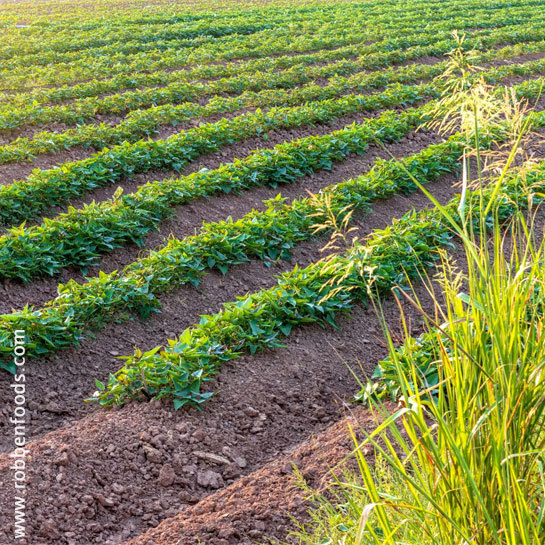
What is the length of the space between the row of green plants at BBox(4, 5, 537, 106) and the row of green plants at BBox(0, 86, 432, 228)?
10.5ft

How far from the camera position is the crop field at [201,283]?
11.3 ft

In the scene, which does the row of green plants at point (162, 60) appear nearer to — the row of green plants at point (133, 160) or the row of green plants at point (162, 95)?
the row of green plants at point (162, 95)

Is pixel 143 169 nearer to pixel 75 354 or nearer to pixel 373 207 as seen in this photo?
pixel 373 207

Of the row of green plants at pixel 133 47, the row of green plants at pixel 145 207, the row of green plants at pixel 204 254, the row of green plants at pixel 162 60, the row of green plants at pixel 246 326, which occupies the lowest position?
the row of green plants at pixel 246 326

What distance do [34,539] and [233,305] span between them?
93.3 inches

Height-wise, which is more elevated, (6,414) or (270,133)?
(270,133)

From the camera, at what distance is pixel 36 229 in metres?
6.27

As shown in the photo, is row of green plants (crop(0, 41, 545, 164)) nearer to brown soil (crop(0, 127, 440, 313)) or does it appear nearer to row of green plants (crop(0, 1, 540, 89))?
brown soil (crop(0, 127, 440, 313))

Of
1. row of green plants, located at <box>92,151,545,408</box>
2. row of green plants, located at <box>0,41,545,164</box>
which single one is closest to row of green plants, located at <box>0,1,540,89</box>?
row of green plants, located at <box>0,41,545,164</box>

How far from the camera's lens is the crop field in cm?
344

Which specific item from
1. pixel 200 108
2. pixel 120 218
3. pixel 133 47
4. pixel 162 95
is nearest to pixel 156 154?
pixel 120 218

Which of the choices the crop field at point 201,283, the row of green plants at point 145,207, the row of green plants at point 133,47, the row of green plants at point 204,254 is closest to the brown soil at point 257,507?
the crop field at point 201,283

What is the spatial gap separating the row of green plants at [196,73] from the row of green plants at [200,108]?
1.20 meters

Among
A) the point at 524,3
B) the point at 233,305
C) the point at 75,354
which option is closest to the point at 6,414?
the point at 75,354
